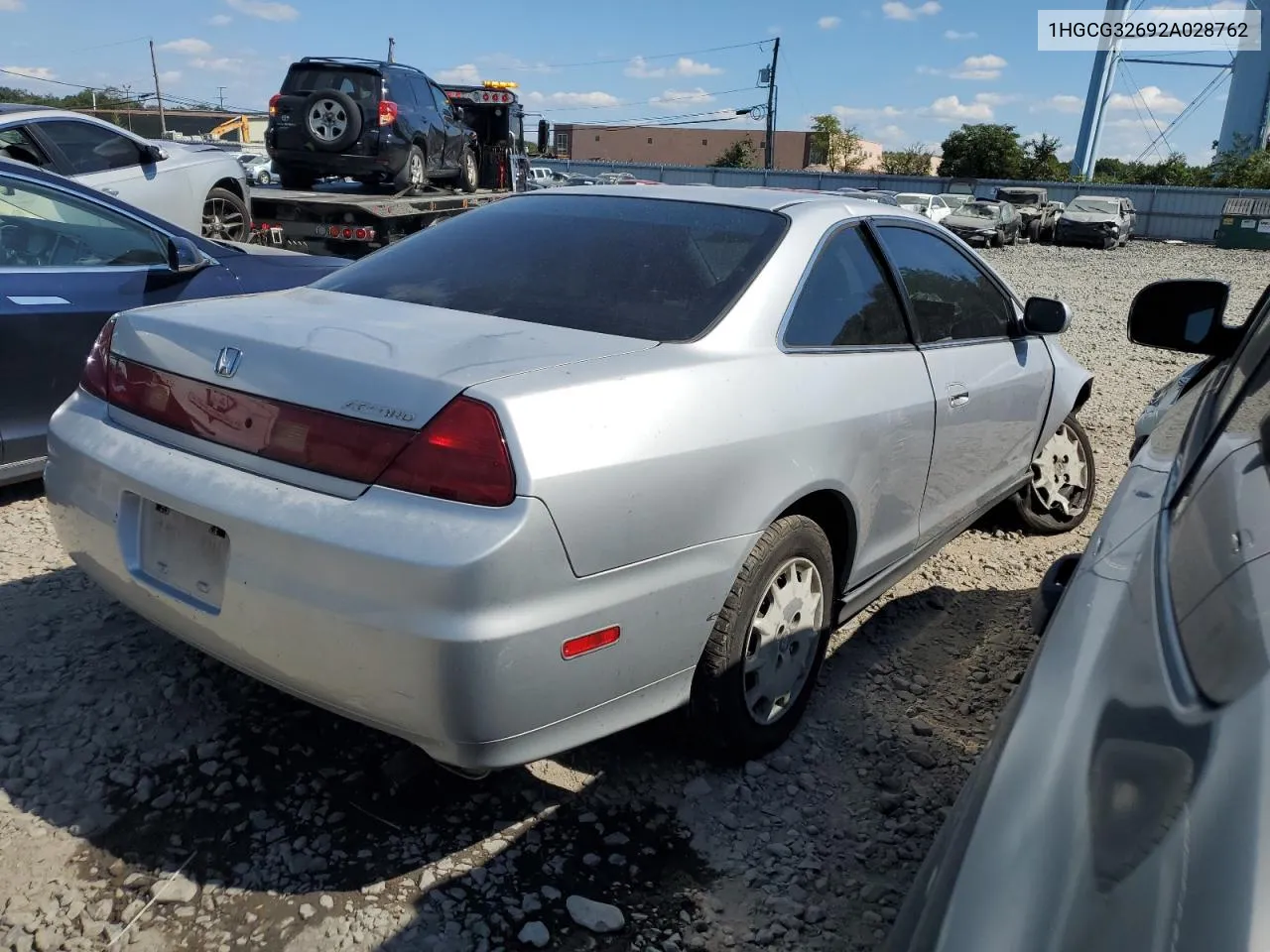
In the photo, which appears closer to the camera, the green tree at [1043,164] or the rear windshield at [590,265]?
the rear windshield at [590,265]

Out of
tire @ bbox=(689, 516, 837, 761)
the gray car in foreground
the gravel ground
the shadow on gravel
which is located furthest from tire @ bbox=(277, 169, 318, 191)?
the gray car in foreground

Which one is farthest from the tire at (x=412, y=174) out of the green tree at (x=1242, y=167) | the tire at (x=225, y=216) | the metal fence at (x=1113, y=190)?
the green tree at (x=1242, y=167)

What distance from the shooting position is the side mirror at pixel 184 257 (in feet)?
14.8

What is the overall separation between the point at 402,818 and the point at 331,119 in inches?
429

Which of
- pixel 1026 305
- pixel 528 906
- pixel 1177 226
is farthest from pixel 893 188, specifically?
pixel 528 906

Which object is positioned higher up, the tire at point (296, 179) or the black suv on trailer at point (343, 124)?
the black suv on trailer at point (343, 124)

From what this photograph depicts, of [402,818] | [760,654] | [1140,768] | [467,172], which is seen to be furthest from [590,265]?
[467,172]

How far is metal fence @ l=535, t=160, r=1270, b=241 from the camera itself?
35.9 meters

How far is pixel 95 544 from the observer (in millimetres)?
2561

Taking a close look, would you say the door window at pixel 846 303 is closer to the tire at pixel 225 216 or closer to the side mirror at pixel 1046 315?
the side mirror at pixel 1046 315

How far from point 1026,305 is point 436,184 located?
38.8 ft

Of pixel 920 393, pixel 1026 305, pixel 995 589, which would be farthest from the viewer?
pixel 995 589

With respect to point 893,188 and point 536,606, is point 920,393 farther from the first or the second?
point 893,188

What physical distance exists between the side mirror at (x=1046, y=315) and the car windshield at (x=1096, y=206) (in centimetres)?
3075
